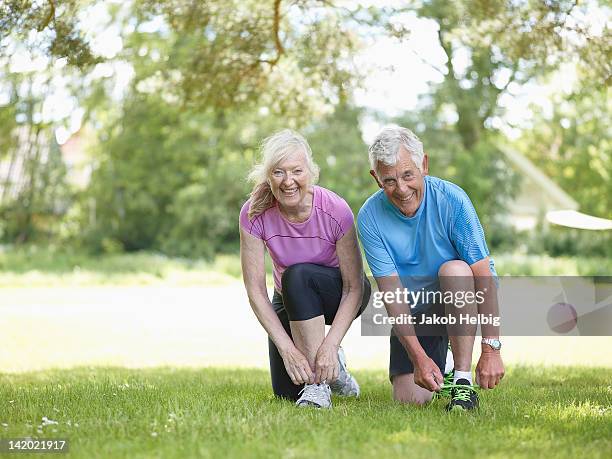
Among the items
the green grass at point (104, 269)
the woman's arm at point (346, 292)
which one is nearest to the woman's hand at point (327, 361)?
the woman's arm at point (346, 292)

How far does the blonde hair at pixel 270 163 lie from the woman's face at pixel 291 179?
2cm

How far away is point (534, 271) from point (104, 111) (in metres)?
12.0

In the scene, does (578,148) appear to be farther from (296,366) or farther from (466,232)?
(296,366)

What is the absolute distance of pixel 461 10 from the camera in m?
6.38

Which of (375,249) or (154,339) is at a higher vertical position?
(375,249)

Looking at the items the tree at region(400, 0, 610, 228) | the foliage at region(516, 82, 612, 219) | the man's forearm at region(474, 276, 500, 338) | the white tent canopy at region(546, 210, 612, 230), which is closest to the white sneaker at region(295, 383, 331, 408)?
the man's forearm at region(474, 276, 500, 338)

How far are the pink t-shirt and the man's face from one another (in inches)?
9.8

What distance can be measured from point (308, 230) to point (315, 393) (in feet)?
2.36

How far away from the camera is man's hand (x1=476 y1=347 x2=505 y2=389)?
3275 mm

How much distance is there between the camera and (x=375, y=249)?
138 inches

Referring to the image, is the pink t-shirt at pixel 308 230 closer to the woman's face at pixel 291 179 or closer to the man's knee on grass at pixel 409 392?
the woman's face at pixel 291 179

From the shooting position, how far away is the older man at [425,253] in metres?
3.33

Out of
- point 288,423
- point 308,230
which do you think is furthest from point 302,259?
point 288,423

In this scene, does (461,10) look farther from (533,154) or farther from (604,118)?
(533,154)
